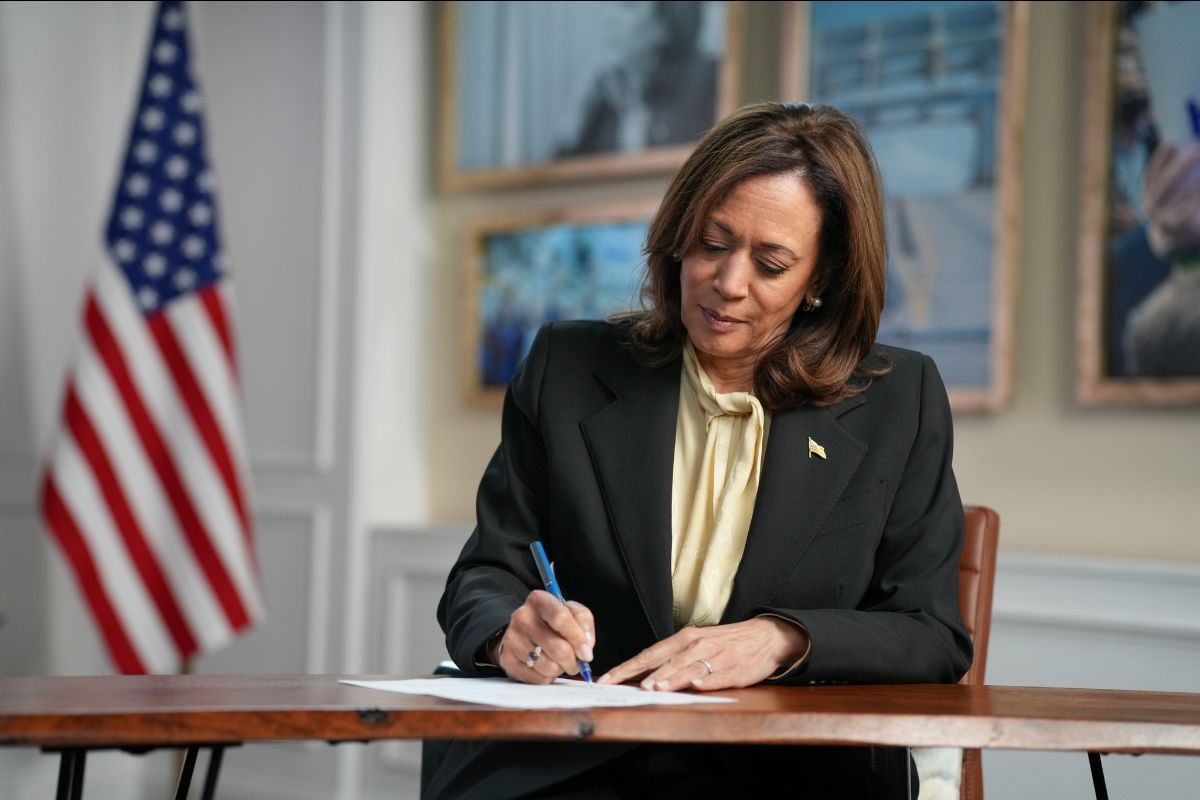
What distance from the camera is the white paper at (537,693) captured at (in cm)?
140

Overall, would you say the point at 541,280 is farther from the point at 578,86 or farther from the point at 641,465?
the point at 641,465

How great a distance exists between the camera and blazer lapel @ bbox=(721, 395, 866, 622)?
196cm

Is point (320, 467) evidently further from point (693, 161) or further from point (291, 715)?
point (291, 715)

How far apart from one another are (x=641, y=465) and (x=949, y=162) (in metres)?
1.99

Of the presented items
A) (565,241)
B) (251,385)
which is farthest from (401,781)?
(565,241)

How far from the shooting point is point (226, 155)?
197 inches

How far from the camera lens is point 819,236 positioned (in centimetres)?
213

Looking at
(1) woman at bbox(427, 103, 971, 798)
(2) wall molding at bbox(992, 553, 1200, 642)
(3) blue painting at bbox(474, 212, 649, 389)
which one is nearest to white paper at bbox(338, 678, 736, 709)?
(1) woman at bbox(427, 103, 971, 798)

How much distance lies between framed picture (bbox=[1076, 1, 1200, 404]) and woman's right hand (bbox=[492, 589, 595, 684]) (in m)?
2.20

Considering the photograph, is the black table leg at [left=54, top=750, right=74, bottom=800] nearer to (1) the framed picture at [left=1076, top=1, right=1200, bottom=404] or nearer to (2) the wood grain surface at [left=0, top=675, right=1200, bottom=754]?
(2) the wood grain surface at [left=0, top=675, right=1200, bottom=754]

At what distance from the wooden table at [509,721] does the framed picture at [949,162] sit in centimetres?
216

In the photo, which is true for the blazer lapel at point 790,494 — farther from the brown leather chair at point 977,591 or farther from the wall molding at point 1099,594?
the wall molding at point 1099,594

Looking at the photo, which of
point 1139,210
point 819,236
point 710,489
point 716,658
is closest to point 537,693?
point 716,658

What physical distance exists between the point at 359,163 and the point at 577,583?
293 cm
